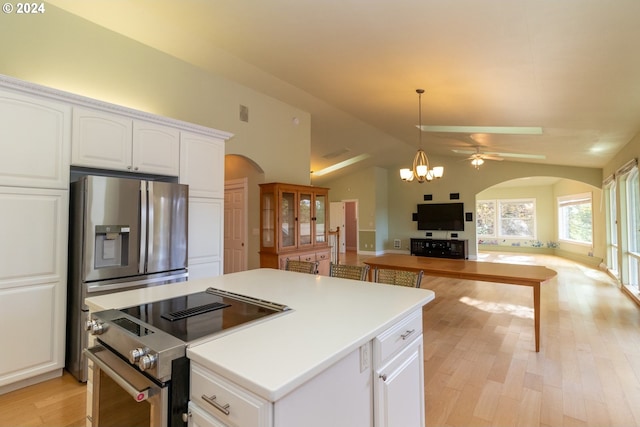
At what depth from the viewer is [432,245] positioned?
9.71 meters

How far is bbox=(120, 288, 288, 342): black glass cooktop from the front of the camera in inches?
47.0

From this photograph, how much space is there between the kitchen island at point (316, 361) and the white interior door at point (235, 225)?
11.2 ft

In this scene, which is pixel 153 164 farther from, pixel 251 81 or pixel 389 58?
pixel 389 58

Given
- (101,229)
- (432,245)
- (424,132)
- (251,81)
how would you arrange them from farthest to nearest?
(432,245)
(424,132)
(251,81)
(101,229)

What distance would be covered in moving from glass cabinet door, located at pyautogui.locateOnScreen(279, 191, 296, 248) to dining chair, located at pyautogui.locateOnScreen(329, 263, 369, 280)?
223cm

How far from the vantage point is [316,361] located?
93cm

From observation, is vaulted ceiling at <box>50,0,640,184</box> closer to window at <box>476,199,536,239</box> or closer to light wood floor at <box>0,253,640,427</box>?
light wood floor at <box>0,253,640,427</box>

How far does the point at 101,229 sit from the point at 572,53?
3.78 meters

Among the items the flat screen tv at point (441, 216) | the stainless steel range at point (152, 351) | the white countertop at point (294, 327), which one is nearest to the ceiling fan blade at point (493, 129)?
the flat screen tv at point (441, 216)

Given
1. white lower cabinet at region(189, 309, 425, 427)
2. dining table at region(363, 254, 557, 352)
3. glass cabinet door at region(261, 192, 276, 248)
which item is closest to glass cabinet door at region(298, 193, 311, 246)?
glass cabinet door at region(261, 192, 276, 248)

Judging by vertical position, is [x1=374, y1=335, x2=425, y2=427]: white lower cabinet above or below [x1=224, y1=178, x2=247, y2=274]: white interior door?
below

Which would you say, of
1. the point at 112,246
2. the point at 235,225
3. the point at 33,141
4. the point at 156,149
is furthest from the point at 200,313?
the point at 235,225

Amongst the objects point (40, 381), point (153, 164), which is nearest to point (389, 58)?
point (153, 164)

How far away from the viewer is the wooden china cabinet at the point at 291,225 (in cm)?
469
